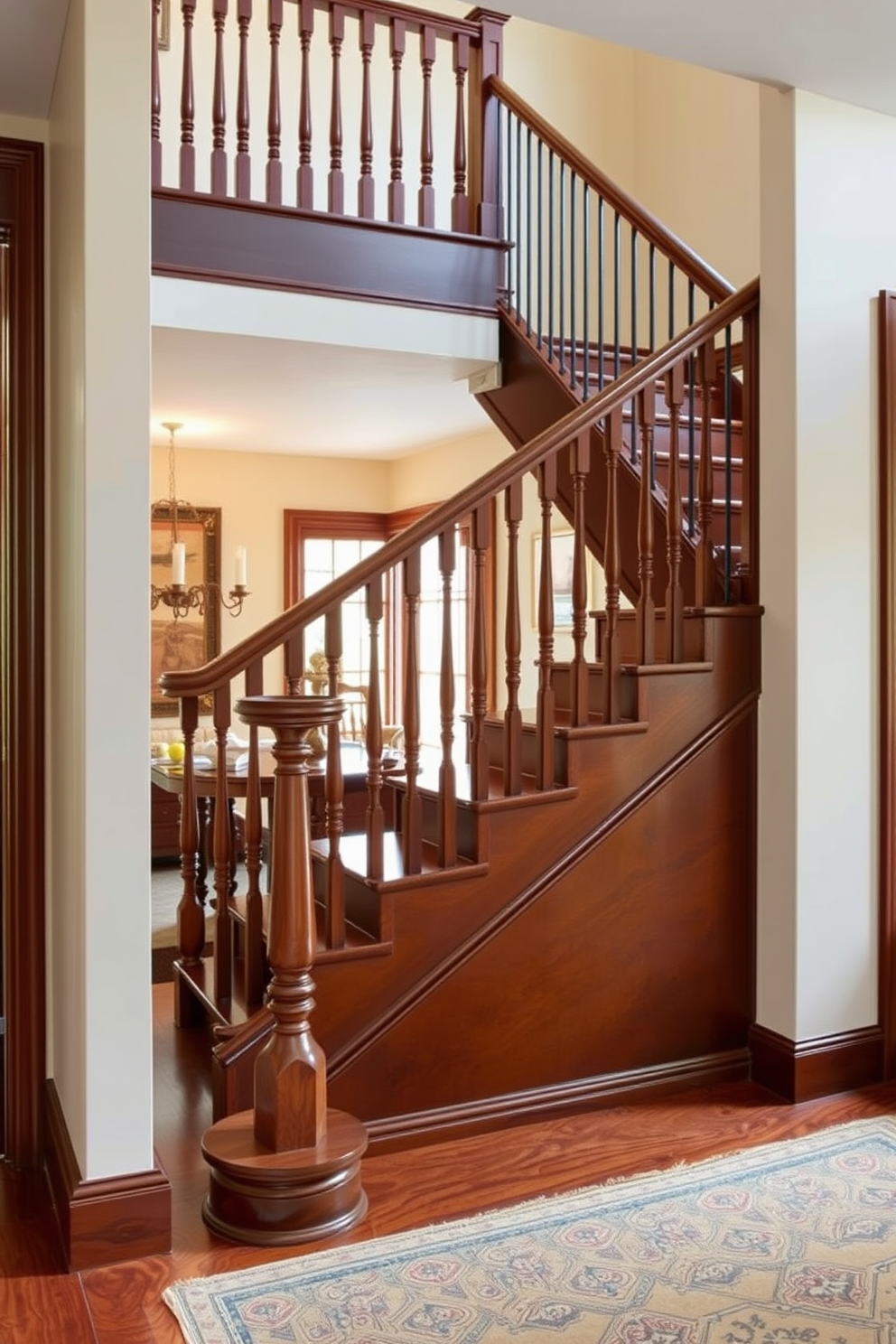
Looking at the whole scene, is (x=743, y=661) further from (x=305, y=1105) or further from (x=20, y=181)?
(x=20, y=181)

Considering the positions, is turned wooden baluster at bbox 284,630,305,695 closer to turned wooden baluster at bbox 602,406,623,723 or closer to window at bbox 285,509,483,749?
turned wooden baluster at bbox 602,406,623,723

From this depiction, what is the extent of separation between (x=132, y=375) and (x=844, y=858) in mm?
2246

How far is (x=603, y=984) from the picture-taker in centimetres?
307

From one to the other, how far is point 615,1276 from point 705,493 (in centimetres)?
198

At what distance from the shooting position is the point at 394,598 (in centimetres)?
848

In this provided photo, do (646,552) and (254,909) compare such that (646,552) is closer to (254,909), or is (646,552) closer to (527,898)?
(527,898)

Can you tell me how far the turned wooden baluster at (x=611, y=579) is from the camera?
3074 mm

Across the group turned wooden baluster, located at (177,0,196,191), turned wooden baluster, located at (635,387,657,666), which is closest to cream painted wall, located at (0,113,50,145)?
turned wooden baluster, located at (177,0,196,191)

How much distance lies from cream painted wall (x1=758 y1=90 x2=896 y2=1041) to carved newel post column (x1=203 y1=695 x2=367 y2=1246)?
4.36 ft

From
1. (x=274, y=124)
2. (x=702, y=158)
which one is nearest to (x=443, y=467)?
(x=702, y=158)

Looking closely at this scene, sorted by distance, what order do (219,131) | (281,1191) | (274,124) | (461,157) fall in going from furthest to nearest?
(461,157) < (274,124) < (219,131) < (281,1191)

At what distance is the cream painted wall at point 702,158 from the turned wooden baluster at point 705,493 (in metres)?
2.65

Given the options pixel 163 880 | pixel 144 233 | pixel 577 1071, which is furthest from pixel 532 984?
pixel 163 880

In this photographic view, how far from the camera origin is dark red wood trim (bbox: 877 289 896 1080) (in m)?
3.21
